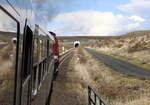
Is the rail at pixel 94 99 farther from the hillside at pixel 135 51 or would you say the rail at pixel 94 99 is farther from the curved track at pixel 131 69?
the hillside at pixel 135 51

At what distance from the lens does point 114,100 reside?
1373 centimetres

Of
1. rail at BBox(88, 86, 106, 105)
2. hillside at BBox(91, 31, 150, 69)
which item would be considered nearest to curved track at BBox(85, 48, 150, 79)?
hillside at BBox(91, 31, 150, 69)

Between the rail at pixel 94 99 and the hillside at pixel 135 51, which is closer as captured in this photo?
the rail at pixel 94 99

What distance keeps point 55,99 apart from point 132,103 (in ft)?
12.2

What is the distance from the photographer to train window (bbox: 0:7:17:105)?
9.64 feet

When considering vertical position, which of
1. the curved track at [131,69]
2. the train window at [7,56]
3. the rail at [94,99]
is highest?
the train window at [7,56]

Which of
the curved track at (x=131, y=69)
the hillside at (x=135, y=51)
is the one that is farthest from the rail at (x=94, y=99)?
the hillside at (x=135, y=51)

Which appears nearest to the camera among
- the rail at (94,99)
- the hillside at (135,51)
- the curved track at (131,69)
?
the rail at (94,99)

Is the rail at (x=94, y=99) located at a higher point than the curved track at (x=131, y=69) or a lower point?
higher

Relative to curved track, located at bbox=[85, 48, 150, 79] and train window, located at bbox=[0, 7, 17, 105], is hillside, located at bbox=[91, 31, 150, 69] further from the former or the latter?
train window, located at bbox=[0, 7, 17, 105]

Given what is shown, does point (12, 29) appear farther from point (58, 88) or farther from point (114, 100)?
point (58, 88)

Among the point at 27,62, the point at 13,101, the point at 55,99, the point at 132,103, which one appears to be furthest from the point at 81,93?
the point at 13,101

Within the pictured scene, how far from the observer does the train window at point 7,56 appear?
116 inches

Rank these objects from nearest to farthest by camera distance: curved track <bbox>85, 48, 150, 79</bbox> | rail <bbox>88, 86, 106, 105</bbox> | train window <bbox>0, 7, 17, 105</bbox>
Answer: train window <bbox>0, 7, 17, 105</bbox>
rail <bbox>88, 86, 106, 105</bbox>
curved track <bbox>85, 48, 150, 79</bbox>
